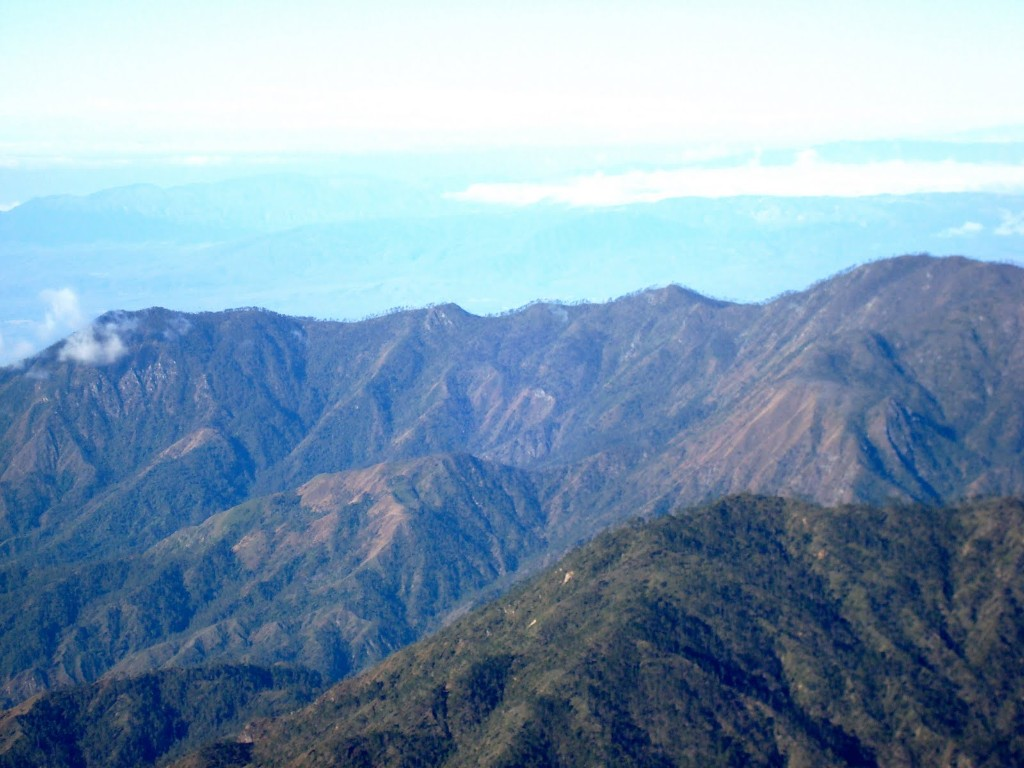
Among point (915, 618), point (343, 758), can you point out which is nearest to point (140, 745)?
point (343, 758)

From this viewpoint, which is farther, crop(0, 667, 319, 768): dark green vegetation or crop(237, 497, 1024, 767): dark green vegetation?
crop(0, 667, 319, 768): dark green vegetation

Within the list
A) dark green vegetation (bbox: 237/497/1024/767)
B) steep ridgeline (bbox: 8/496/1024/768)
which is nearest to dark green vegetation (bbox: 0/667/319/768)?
steep ridgeline (bbox: 8/496/1024/768)

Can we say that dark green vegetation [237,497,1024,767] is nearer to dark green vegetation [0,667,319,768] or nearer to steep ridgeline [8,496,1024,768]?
steep ridgeline [8,496,1024,768]

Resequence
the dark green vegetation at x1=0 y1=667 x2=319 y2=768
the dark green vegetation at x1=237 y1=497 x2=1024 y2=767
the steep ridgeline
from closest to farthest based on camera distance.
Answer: the dark green vegetation at x1=237 y1=497 x2=1024 y2=767 < the steep ridgeline < the dark green vegetation at x1=0 y1=667 x2=319 y2=768

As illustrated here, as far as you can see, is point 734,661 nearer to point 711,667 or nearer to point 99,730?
point 711,667

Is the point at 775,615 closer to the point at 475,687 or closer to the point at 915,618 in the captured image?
the point at 915,618

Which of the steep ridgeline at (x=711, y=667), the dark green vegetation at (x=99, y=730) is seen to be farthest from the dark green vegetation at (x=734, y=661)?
the dark green vegetation at (x=99, y=730)

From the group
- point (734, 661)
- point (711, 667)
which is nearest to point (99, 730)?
point (711, 667)

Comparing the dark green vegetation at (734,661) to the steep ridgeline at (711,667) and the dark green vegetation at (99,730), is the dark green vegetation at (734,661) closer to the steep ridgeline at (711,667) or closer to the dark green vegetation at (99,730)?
the steep ridgeline at (711,667)
